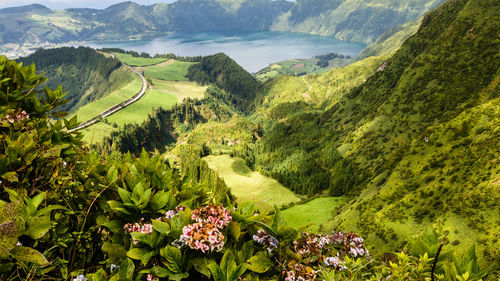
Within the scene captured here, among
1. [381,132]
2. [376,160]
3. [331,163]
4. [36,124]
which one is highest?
[36,124]

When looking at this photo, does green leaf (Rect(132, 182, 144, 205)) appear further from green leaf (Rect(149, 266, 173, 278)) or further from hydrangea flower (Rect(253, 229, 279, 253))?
hydrangea flower (Rect(253, 229, 279, 253))

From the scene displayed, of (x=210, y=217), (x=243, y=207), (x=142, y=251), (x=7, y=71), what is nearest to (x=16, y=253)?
(x=142, y=251)

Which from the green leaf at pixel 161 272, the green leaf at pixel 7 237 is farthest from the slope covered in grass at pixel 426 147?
the green leaf at pixel 7 237

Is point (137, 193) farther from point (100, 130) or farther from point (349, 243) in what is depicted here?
point (100, 130)

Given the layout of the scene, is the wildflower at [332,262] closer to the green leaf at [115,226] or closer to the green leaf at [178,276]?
the green leaf at [178,276]

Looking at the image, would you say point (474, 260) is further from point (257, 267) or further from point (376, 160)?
point (376, 160)

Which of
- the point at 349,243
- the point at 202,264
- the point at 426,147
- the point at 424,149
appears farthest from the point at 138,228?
the point at 426,147

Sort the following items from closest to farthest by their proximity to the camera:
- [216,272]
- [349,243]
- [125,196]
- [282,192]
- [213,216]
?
1. [216,272]
2. [213,216]
3. [125,196]
4. [349,243]
5. [282,192]

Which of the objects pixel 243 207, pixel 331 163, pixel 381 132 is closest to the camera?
pixel 243 207
